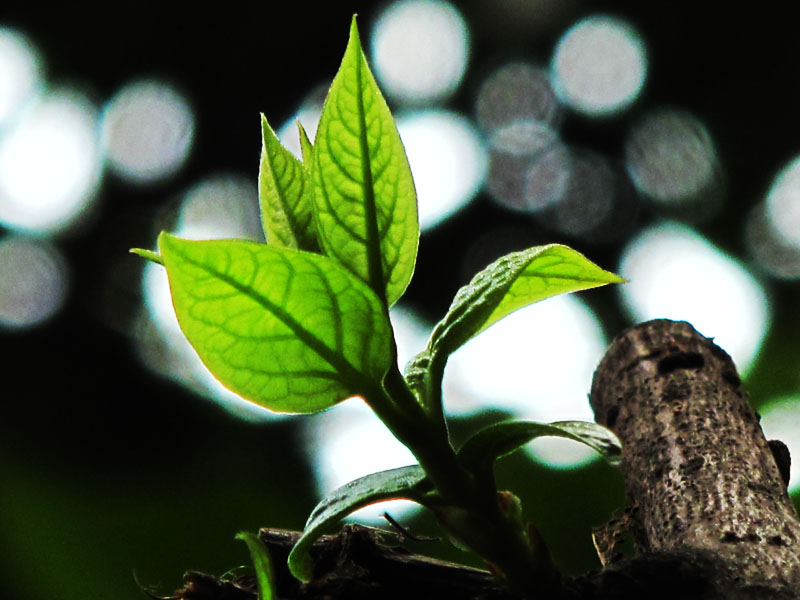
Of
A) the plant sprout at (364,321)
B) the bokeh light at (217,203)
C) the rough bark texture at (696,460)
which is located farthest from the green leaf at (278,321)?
the bokeh light at (217,203)

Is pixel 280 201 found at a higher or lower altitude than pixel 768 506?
higher

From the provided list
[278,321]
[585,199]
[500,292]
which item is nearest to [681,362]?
→ [500,292]

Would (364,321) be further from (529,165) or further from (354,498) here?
(529,165)

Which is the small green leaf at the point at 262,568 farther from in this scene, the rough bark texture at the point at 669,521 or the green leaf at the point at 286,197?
the green leaf at the point at 286,197

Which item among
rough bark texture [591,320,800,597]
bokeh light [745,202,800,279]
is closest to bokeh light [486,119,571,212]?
bokeh light [745,202,800,279]

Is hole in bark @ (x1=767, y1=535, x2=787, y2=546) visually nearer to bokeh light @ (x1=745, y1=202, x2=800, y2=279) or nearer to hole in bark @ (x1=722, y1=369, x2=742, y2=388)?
hole in bark @ (x1=722, y1=369, x2=742, y2=388)

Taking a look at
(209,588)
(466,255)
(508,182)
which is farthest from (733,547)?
(508,182)

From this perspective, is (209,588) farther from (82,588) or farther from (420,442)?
(82,588)
